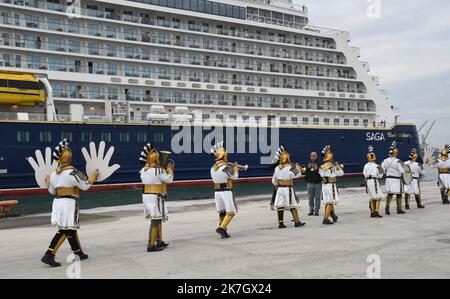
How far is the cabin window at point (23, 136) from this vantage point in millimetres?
24734

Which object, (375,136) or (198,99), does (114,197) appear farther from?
(375,136)

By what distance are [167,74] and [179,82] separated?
103 cm

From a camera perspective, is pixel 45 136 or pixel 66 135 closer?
pixel 45 136

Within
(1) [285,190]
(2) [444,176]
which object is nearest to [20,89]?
(1) [285,190]

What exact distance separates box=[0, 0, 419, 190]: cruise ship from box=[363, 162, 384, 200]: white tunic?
1840cm

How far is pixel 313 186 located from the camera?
43.9 feet

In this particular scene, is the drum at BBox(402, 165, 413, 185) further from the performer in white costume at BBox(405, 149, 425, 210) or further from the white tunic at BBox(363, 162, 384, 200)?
the white tunic at BBox(363, 162, 384, 200)

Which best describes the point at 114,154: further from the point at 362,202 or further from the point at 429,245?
the point at 429,245

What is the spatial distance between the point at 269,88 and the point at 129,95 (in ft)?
38.0

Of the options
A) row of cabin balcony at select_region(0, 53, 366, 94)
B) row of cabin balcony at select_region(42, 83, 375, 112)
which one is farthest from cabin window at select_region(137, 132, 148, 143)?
row of cabin balcony at select_region(0, 53, 366, 94)

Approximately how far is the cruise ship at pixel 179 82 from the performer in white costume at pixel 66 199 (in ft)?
60.7

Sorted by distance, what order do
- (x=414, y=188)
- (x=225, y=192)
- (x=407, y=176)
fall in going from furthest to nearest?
(x=414, y=188) < (x=407, y=176) < (x=225, y=192)

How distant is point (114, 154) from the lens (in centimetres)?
2764
